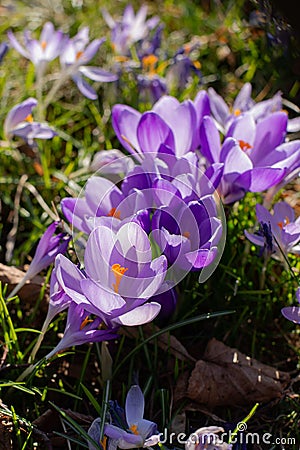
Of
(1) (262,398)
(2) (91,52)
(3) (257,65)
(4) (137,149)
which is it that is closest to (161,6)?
(3) (257,65)

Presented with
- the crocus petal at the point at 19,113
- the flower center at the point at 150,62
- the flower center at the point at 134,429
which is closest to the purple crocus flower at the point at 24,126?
the crocus petal at the point at 19,113

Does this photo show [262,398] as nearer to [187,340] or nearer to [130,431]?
[187,340]

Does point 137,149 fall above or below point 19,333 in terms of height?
above

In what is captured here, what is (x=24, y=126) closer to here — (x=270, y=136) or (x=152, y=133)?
(x=152, y=133)

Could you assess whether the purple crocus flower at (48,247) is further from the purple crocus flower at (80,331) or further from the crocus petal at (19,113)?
the crocus petal at (19,113)

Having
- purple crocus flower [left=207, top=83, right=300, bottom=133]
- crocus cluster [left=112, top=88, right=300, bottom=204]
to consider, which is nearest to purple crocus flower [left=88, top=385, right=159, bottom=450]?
crocus cluster [left=112, top=88, right=300, bottom=204]

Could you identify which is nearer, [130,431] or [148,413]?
[130,431]

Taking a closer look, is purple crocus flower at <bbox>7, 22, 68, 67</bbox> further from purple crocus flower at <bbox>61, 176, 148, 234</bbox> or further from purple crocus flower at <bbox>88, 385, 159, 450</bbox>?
purple crocus flower at <bbox>88, 385, 159, 450</bbox>
